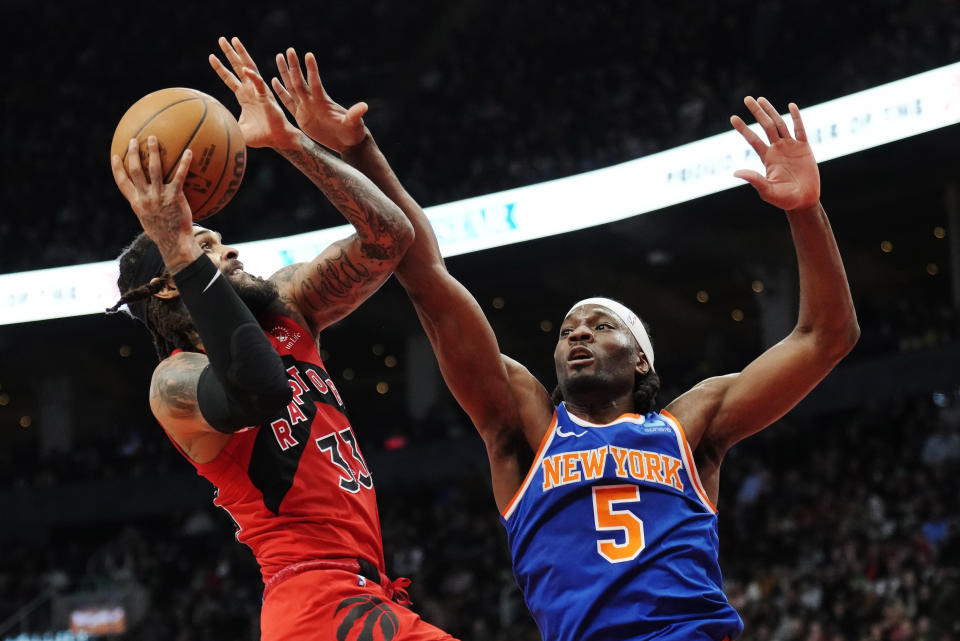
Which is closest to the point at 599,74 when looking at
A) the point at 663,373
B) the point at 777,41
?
the point at 777,41

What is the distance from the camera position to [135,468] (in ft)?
74.5

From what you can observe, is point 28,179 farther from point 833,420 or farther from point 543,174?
point 833,420

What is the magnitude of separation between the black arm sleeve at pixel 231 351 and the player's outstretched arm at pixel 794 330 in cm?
153

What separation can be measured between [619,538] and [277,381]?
1.22 m

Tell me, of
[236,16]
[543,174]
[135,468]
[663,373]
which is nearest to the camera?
[543,174]

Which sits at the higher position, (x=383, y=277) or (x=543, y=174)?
(x=543, y=174)

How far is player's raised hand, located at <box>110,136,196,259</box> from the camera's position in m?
3.04

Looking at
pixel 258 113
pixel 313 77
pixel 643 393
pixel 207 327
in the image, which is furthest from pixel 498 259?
pixel 207 327

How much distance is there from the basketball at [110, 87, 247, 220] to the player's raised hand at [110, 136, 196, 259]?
0.05m

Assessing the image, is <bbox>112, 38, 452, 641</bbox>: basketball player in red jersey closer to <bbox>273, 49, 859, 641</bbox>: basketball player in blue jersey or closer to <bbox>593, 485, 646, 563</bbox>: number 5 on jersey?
<bbox>273, 49, 859, 641</bbox>: basketball player in blue jersey

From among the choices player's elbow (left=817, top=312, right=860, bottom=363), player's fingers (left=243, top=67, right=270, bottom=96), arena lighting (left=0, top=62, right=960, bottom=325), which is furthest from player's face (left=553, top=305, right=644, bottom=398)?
arena lighting (left=0, top=62, right=960, bottom=325)

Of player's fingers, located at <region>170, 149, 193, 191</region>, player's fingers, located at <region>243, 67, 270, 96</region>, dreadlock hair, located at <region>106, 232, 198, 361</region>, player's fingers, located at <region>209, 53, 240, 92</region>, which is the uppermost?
player's fingers, located at <region>209, 53, 240, 92</region>

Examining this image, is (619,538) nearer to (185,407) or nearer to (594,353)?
(594,353)

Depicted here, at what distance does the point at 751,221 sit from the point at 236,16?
14.5 m
